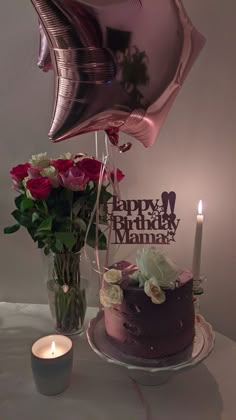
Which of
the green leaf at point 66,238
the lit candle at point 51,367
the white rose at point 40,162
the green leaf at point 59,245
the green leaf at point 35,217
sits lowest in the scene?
the lit candle at point 51,367

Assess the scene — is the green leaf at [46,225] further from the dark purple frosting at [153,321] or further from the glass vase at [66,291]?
the dark purple frosting at [153,321]

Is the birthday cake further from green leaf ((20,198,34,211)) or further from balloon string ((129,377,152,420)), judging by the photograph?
green leaf ((20,198,34,211))

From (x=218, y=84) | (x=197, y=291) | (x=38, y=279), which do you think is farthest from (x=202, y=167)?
(x=38, y=279)

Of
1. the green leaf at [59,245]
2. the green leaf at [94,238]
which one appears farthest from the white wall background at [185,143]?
the green leaf at [59,245]

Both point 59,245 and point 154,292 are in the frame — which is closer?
point 154,292

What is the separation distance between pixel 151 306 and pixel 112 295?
0.07 metres

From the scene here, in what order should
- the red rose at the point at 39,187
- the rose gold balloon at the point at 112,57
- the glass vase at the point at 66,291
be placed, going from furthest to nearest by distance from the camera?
the glass vase at the point at 66,291 → the red rose at the point at 39,187 → the rose gold balloon at the point at 112,57

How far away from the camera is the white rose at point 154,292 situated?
24.9 inches

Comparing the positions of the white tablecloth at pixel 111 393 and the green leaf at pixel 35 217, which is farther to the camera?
the green leaf at pixel 35 217

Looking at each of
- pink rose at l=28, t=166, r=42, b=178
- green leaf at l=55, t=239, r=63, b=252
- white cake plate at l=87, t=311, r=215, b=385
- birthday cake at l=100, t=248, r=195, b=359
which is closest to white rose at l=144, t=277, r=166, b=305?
birthday cake at l=100, t=248, r=195, b=359

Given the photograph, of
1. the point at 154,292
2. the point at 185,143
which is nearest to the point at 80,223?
the point at 154,292

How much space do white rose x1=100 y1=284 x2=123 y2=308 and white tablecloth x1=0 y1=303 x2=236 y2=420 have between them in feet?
0.54

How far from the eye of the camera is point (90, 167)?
77 centimetres

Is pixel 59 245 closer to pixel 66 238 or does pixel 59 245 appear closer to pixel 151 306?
pixel 66 238
